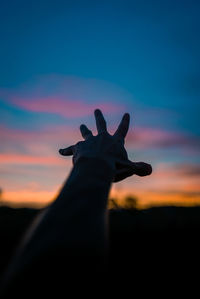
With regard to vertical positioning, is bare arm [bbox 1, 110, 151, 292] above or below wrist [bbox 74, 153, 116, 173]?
below

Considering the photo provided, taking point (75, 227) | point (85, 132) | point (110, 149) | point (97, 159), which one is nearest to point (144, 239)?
point (110, 149)

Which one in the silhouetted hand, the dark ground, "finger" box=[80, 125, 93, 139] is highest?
"finger" box=[80, 125, 93, 139]

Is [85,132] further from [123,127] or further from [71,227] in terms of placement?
[71,227]

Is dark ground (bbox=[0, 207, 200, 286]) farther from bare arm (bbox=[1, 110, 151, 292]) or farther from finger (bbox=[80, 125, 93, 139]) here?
bare arm (bbox=[1, 110, 151, 292])

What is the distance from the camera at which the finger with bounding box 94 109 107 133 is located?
2807mm

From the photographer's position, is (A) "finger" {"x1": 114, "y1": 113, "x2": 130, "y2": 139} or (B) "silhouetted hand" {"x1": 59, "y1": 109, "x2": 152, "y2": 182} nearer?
(B) "silhouetted hand" {"x1": 59, "y1": 109, "x2": 152, "y2": 182}

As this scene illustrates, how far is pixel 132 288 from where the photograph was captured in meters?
2.06

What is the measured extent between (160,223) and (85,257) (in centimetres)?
223

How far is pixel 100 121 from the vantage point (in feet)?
9.47

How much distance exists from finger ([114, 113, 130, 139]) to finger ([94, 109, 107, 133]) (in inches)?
5.3

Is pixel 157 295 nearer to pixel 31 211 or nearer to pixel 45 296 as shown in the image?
pixel 45 296

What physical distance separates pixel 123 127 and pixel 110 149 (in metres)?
0.52

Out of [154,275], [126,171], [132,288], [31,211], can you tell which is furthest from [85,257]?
[31,211]

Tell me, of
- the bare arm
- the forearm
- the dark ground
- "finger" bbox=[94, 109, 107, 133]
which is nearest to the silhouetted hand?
"finger" bbox=[94, 109, 107, 133]
